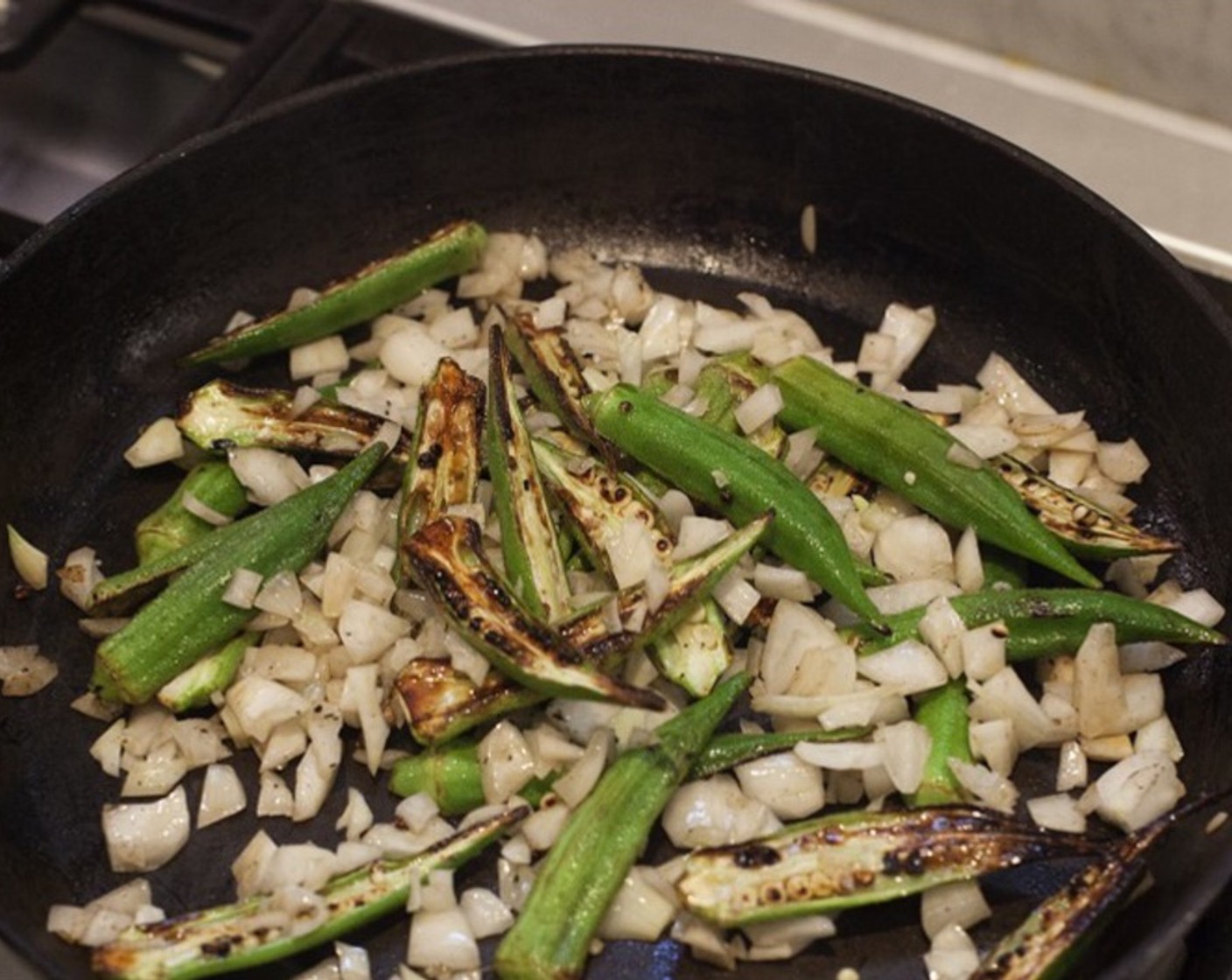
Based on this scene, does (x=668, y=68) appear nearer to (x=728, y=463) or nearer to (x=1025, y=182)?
(x=1025, y=182)

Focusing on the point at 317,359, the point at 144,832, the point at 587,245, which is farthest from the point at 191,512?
the point at 587,245

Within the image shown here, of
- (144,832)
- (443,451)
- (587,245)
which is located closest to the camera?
(144,832)

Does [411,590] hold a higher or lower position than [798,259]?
lower

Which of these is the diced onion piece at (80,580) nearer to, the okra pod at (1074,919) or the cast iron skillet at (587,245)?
the cast iron skillet at (587,245)

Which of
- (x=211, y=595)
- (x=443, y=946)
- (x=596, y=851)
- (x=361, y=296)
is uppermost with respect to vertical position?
(x=361, y=296)

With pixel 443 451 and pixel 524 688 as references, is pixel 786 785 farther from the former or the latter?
pixel 443 451

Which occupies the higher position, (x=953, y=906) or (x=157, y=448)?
(x=157, y=448)

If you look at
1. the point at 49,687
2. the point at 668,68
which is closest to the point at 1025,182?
the point at 668,68
